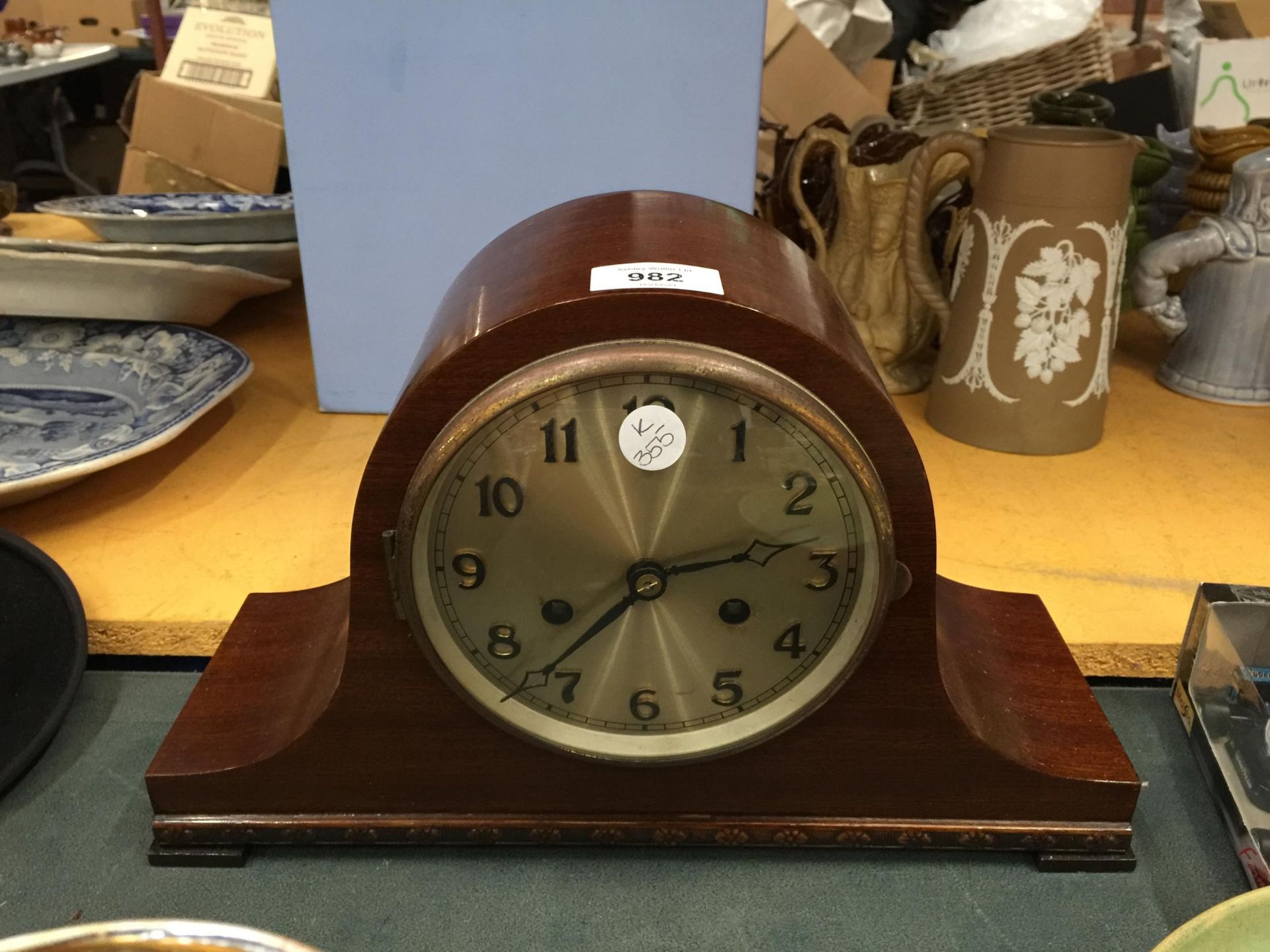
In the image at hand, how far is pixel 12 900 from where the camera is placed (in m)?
0.60

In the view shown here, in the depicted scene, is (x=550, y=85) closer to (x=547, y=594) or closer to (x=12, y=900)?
(x=547, y=594)

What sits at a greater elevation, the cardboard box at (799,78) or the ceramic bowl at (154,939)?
the cardboard box at (799,78)

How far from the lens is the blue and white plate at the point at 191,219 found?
1.11m

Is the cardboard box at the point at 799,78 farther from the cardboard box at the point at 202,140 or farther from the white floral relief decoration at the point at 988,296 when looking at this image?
the cardboard box at the point at 202,140

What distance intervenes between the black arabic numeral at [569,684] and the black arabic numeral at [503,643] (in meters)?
0.03

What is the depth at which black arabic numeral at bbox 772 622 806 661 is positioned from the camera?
1.87 feet

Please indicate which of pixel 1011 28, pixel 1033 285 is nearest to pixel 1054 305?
pixel 1033 285

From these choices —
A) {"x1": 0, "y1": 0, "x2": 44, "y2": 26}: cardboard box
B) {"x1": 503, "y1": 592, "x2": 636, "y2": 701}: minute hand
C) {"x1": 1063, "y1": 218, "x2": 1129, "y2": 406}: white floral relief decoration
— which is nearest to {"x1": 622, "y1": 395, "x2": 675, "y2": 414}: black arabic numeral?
{"x1": 503, "y1": 592, "x2": 636, "y2": 701}: minute hand

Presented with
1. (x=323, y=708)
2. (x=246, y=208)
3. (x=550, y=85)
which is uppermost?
(x=550, y=85)

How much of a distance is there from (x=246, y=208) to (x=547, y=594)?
0.84 metres

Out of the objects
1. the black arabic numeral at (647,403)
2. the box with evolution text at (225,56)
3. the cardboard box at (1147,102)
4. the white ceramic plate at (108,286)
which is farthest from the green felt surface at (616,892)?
the box with evolution text at (225,56)

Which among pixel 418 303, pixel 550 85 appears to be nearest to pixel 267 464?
pixel 418 303

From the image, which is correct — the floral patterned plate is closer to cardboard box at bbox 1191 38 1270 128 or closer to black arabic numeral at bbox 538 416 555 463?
black arabic numeral at bbox 538 416 555 463

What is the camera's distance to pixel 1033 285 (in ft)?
3.09
